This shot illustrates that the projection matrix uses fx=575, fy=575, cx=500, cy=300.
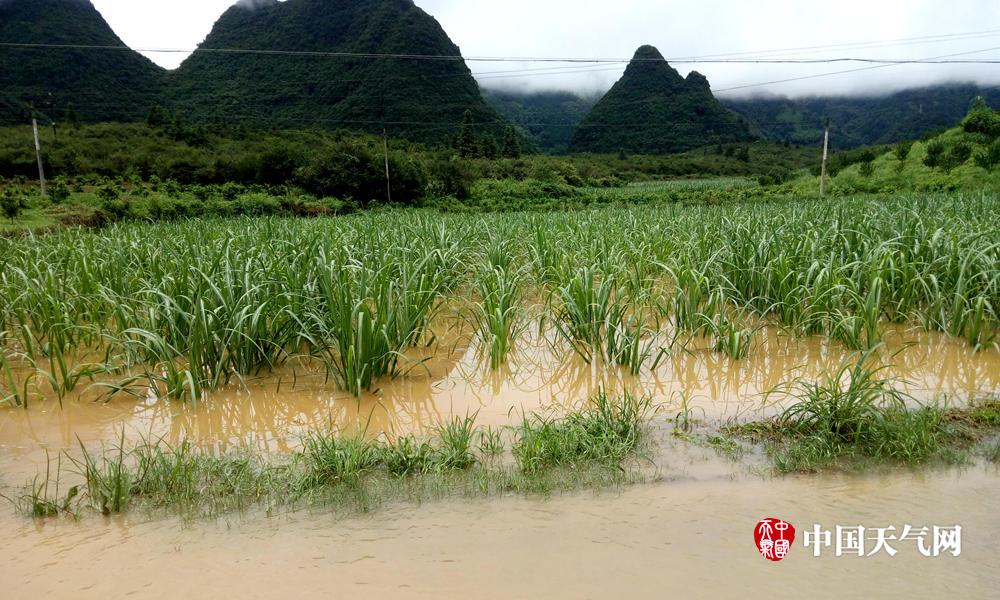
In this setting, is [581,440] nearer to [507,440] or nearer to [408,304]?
[507,440]

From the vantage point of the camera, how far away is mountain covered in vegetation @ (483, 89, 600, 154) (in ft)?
264

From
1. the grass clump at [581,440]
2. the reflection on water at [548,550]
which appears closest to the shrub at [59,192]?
the reflection on water at [548,550]

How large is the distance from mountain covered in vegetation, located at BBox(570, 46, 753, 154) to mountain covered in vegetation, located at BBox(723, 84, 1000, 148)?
1391cm

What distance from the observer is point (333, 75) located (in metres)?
61.4

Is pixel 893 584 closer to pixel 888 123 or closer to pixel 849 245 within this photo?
pixel 849 245

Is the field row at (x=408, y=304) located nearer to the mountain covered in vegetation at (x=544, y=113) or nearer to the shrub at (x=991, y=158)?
the shrub at (x=991, y=158)

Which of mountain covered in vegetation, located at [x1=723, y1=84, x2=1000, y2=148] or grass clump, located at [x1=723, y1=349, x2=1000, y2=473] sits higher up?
mountain covered in vegetation, located at [x1=723, y1=84, x2=1000, y2=148]

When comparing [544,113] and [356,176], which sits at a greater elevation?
[544,113]

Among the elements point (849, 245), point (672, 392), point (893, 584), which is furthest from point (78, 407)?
point (849, 245)

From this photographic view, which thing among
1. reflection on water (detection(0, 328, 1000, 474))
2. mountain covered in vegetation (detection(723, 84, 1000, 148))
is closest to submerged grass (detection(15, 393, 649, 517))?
reflection on water (detection(0, 328, 1000, 474))

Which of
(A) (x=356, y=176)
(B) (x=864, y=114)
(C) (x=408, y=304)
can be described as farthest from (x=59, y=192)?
(B) (x=864, y=114)

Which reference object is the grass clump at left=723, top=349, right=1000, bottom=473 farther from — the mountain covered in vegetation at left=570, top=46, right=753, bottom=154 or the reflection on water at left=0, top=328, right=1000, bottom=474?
the mountain covered in vegetation at left=570, top=46, right=753, bottom=154

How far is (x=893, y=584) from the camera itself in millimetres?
1664

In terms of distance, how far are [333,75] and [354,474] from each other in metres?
66.3
